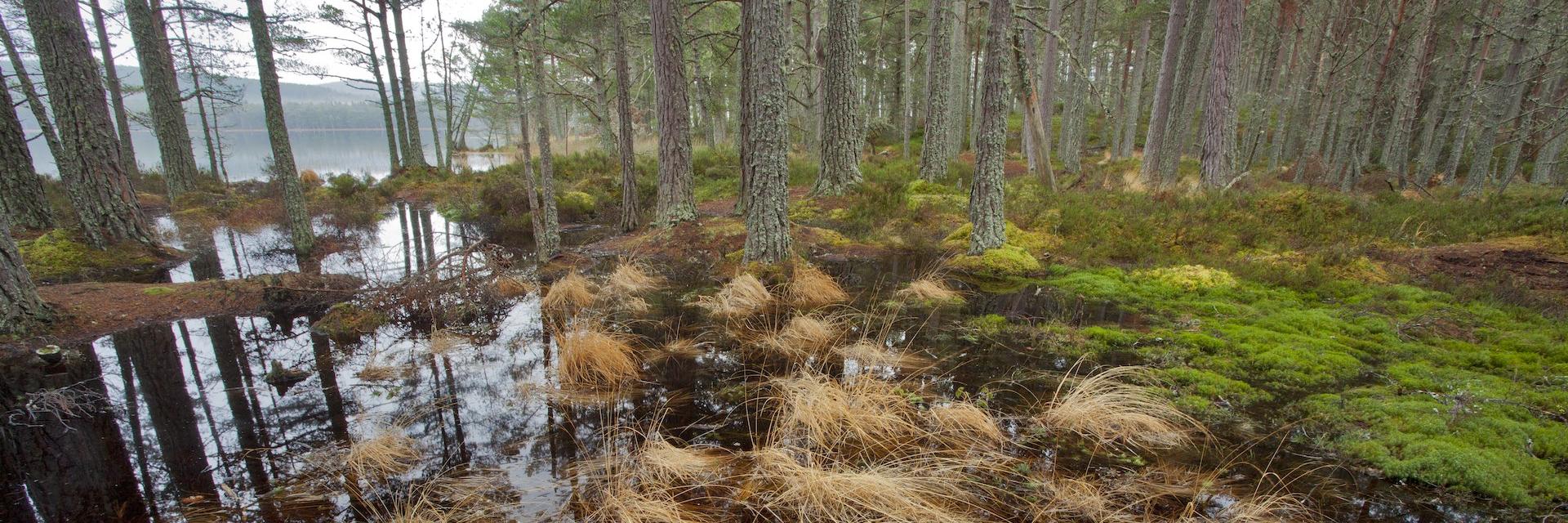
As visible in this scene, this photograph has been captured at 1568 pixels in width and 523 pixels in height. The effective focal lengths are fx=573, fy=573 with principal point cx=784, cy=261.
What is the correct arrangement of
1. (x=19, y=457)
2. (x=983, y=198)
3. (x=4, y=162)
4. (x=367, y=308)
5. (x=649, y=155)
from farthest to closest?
1. (x=649, y=155)
2. (x=4, y=162)
3. (x=983, y=198)
4. (x=367, y=308)
5. (x=19, y=457)

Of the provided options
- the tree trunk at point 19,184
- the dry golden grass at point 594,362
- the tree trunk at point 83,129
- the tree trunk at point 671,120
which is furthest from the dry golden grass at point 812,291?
the tree trunk at point 19,184

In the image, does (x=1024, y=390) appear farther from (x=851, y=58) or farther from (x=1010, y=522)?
(x=851, y=58)

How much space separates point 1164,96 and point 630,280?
536 inches

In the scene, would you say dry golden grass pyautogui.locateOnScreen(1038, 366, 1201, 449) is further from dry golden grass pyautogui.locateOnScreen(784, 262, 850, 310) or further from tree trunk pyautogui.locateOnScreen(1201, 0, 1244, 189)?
tree trunk pyautogui.locateOnScreen(1201, 0, 1244, 189)

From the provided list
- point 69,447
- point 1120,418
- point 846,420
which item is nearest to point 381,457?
point 69,447

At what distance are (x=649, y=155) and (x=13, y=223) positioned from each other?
13.2 metres

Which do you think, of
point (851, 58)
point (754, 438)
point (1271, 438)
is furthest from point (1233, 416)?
point (851, 58)

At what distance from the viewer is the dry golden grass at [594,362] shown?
507 centimetres

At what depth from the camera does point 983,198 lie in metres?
8.14

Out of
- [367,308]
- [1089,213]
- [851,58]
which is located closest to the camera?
[367,308]

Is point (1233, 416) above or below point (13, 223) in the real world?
below

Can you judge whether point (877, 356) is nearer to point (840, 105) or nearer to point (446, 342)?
point (446, 342)

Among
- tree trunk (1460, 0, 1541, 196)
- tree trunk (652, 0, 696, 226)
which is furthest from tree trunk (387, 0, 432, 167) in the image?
tree trunk (1460, 0, 1541, 196)

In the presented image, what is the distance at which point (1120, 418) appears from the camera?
4039 millimetres
